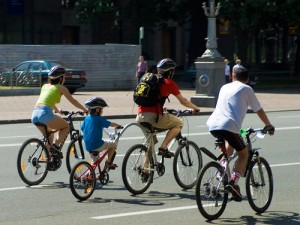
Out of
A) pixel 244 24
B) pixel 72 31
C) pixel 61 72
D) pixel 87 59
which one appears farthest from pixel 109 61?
pixel 61 72

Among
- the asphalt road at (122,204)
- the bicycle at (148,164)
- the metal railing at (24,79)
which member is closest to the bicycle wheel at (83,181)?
Answer: the asphalt road at (122,204)

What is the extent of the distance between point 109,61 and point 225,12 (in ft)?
26.8

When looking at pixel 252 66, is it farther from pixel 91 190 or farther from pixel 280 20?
pixel 91 190

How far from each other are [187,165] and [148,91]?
4.18 feet

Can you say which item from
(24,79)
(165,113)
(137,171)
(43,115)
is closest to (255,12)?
(24,79)

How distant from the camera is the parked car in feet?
125

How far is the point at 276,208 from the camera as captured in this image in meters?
11.4

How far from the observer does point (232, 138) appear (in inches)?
407

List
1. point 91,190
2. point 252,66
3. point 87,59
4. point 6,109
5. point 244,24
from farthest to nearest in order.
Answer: point 252,66, point 244,24, point 87,59, point 6,109, point 91,190

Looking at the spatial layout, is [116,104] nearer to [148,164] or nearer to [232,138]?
[148,164]

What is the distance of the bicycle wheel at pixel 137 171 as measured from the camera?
39.5 ft

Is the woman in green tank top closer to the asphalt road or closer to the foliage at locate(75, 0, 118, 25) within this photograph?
the asphalt road

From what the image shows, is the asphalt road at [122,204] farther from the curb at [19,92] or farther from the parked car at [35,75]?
the parked car at [35,75]

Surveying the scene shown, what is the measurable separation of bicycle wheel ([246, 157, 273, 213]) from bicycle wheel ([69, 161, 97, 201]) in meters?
2.09
